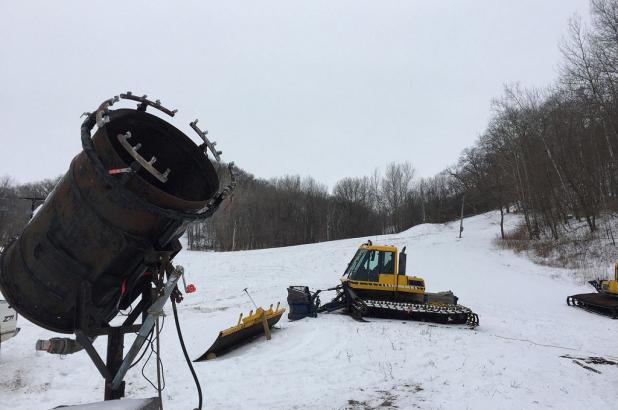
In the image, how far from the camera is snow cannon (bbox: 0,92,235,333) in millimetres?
2885

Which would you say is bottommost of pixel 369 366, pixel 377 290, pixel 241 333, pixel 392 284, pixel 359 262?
pixel 369 366

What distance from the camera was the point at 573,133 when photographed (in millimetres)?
34406

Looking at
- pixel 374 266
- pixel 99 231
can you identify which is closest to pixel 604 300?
pixel 374 266

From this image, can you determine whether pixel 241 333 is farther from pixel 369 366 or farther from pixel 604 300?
pixel 604 300

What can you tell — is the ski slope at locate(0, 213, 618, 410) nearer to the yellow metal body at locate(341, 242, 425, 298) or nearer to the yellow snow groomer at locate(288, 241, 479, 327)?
the yellow snow groomer at locate(288, 241, 479, 327)

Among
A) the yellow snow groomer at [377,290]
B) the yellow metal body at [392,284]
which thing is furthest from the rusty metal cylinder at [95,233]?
the yellow metal body at [392,284]

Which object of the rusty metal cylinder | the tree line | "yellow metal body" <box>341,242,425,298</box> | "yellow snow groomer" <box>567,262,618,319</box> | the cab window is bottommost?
"yellow snow groomer" <box>567,262,618,319</box>

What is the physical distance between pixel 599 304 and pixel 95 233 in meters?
16.1

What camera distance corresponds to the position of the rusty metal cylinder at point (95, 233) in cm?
289

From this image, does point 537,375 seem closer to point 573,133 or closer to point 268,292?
point 268,292

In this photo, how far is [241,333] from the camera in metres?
9.47

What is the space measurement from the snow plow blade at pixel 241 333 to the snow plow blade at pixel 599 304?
36.1ft

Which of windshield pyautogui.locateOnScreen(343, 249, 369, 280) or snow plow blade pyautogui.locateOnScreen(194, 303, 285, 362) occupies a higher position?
windshield pyautogui.locateOnScreen(343, 249, 369, 280)

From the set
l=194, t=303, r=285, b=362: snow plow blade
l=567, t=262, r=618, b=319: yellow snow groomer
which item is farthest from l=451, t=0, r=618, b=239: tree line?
l=194, t=303, r=285, b=362: snow plow blade
